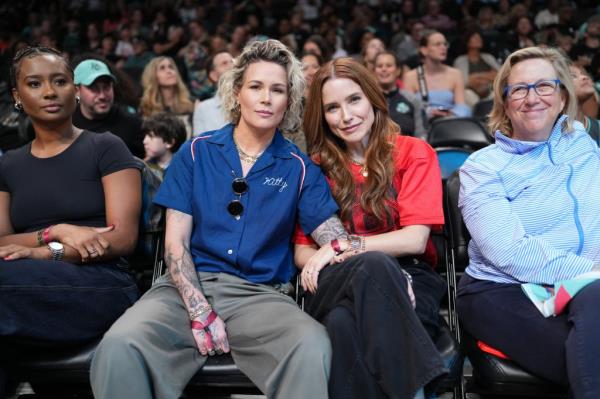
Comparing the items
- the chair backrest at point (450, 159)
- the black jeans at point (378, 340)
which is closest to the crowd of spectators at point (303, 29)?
the chair backrest at point (450, 159)

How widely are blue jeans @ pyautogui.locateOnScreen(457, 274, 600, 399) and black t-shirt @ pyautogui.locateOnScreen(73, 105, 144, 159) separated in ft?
7.39

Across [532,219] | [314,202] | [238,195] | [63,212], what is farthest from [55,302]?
[532,219]

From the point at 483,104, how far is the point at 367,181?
3170 millimetres

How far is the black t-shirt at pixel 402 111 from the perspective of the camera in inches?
200

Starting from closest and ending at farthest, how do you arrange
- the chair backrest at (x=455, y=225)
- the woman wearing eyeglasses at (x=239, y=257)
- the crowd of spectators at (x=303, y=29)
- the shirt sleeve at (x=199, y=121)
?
1. the woman wearing eyeglasses at (x=239, y=257)
2. the chair backrest at (x=455, y=225)
3. the shirt sleeve at (x=199, y=121)
4. the crowd of spectators at (x=303, y=29)

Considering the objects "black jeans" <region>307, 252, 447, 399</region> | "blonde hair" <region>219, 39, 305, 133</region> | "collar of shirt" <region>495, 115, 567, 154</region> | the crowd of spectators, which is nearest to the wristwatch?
"blonde hair" <region>219, 39, 305, 133</region>

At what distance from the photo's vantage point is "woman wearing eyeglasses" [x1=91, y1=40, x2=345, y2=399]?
2.19m

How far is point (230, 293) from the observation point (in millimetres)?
2529

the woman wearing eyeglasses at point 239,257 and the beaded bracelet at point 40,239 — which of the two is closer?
the woman wearing eyeglasses at point 239,257

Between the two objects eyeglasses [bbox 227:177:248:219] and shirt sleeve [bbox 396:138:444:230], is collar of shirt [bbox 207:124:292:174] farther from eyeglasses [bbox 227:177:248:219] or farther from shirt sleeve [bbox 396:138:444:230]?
shirt sleeve [bbox 396:138:444:230]

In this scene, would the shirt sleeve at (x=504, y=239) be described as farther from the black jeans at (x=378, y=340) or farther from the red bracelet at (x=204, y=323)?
the red bracelet at (x=204, y=323)

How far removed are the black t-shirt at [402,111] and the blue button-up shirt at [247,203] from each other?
239 cm

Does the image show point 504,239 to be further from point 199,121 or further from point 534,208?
point 199,121

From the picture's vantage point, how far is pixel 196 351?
234 centimetres
